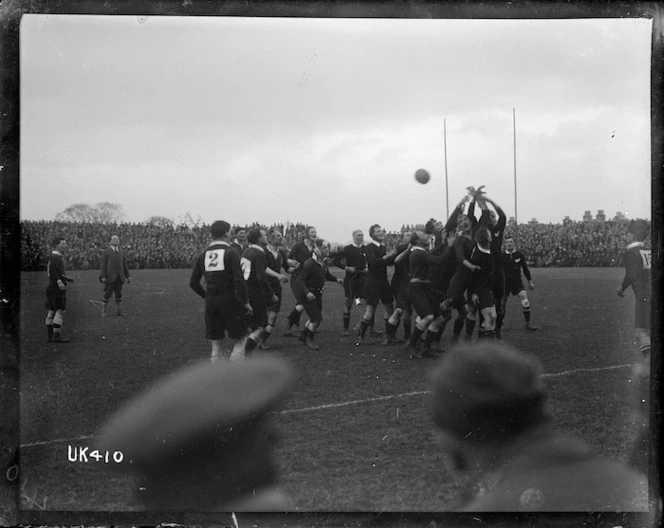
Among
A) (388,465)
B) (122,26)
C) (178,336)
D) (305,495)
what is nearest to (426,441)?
(388,465)

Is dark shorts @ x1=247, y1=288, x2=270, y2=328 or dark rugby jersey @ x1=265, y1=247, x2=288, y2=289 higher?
dark rugby jersey @ x1=265, y1=247, x2=288, y2=289

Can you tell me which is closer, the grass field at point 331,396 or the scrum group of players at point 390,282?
the grass field at point 331,396

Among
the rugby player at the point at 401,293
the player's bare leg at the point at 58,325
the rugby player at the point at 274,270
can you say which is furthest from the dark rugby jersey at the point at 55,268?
the rugby player at the point at 401,293

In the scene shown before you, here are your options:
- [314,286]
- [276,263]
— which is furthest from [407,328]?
[276,263]

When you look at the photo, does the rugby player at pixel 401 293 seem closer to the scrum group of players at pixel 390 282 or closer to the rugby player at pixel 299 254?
the scrum group of players at pixel 390 282

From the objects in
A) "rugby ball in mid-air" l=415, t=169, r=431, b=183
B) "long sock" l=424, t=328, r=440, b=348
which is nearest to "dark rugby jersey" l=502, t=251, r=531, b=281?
"long sock" l=424, t=328, r=440, b=348

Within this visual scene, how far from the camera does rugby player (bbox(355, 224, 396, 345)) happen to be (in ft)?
9.11

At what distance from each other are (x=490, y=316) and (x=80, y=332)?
191 centimetres

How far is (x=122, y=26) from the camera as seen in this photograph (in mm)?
2639

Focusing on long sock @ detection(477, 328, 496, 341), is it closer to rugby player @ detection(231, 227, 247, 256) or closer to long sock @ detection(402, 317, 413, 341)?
long sock @ detection(402, 317, 413, 341)

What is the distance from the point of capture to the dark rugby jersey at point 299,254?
281 centimetres

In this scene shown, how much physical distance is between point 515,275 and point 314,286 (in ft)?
3.17

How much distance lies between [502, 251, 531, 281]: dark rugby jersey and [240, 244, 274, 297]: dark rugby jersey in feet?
3.76

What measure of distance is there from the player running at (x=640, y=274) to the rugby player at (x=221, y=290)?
1788mm
